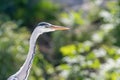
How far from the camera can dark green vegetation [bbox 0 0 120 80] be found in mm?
9836

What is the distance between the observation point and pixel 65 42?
1252 cm

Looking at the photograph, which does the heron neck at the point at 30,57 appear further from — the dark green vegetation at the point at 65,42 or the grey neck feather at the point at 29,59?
the dark green vegetation at the point at 65,42

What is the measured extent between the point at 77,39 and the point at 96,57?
2.77 m

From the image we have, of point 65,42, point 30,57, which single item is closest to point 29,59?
point 30,57

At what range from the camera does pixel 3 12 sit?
13648mm

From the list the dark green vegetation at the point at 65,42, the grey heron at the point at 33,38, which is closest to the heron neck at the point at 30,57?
the grey heron at the point at 33,38

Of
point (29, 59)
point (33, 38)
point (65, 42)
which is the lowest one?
point (29, 59)

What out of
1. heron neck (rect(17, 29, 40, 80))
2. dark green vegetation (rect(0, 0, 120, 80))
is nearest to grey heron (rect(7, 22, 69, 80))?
heron neck (rect(17, 29, 40, 80))

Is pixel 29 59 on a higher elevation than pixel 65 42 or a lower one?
lower

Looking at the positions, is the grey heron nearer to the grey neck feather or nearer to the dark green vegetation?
the grey neck feather

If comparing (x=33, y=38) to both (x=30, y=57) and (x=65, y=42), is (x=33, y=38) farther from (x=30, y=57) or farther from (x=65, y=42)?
(x=65, y=42)

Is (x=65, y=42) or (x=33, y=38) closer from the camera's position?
(x=33, y=38)

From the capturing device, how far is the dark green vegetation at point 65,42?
32.3 ft

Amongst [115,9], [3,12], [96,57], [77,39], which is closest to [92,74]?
[96,57]
